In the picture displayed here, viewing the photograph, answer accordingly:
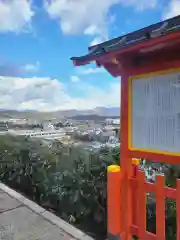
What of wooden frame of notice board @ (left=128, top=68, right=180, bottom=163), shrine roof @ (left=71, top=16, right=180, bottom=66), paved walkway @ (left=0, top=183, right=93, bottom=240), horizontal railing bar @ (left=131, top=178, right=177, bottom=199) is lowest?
paved walkway @ (left=0, top=183, right=93, bottom=240)

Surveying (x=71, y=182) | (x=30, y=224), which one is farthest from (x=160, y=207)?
(x=30, y=224)

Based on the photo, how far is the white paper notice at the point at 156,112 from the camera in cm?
197

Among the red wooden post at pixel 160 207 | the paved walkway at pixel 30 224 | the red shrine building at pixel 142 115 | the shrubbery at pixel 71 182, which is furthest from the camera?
the shrubbery at pixel 71 182

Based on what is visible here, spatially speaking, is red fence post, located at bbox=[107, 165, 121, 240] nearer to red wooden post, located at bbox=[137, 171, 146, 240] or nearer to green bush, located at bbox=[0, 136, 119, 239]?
red wooden post, located at bbox=[137, 171, 146, 240]

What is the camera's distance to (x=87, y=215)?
3.33 meters


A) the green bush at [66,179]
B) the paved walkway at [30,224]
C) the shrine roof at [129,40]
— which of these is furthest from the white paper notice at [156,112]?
the paved walkway at [30,224]

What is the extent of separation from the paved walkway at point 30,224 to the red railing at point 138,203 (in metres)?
0.81

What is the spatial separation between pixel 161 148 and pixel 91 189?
1.51 metres

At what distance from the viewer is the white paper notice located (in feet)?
6.46

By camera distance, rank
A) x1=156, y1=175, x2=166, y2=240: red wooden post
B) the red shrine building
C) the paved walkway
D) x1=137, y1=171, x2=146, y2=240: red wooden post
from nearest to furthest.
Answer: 1. the red shrine building
2. x1=156, y1=175, x2=166, y2=240: red wooden post
3. x1=137, y1=171, x2=146, y2=240: red wooden post
4. the paved walkway

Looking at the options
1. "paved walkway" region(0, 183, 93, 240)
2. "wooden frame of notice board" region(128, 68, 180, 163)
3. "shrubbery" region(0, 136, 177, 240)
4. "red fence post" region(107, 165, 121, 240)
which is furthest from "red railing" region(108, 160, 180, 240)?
"paved walkway" region(0, 183, 93, 240)

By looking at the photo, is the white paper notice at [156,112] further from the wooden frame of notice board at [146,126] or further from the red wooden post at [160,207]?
the red wooden post at [160,207]

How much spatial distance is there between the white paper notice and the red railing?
28 centimetres

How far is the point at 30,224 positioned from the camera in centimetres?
319
